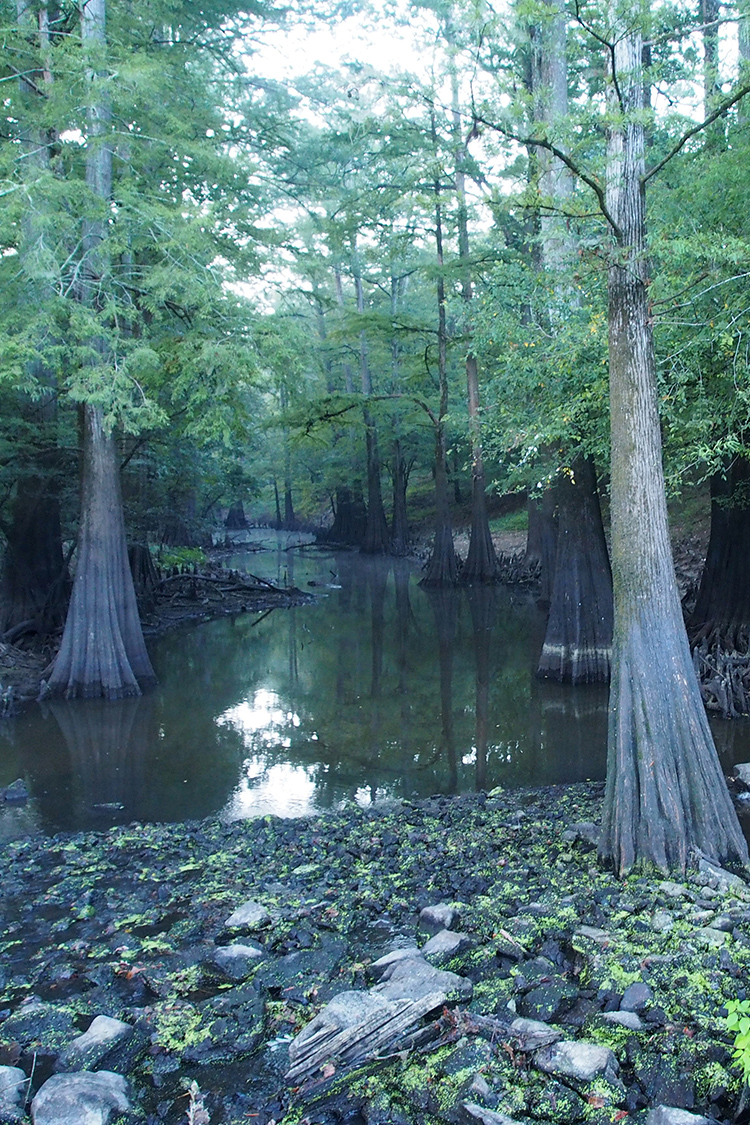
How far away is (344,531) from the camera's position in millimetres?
45344

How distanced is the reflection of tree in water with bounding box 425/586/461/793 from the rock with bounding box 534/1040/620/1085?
505 centimetres

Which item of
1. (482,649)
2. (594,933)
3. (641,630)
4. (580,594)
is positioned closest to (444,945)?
(594,933)

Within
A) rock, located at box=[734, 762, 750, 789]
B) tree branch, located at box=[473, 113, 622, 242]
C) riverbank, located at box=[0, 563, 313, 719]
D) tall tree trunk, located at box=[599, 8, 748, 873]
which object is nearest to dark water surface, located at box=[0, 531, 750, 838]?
rock, located at box=[734, 762, 750, 789]

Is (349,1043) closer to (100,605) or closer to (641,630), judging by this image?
(641,630)

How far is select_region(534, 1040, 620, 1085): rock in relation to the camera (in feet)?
10.5

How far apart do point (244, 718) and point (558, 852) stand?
21.7 feet

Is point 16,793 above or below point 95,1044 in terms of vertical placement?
below

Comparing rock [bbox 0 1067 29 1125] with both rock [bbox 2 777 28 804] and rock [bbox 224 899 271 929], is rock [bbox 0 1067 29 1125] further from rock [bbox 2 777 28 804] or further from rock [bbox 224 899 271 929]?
rock [bbox 2 777 28 804]

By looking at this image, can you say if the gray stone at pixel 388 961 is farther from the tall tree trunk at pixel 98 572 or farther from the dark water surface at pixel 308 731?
the tall tree trunk at pixel 98 572

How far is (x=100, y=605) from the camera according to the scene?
12.7 metres

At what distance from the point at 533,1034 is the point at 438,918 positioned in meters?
1.35

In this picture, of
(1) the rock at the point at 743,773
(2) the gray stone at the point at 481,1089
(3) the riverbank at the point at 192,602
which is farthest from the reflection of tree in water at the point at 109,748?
(1) the rock at the point at 743,773

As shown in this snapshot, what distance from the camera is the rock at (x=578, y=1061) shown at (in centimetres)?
321

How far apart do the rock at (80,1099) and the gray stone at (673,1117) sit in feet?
6.68
